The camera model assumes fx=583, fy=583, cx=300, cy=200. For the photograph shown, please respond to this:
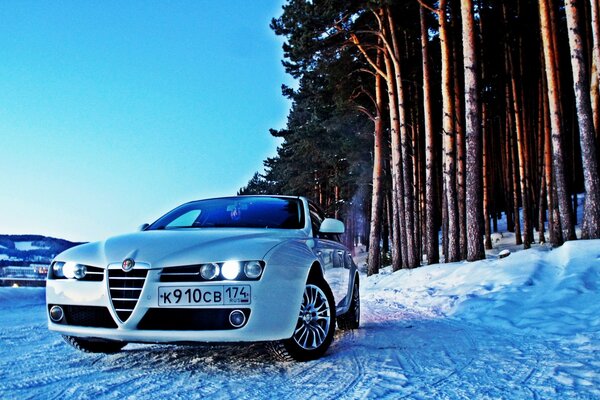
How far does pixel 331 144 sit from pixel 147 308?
84.3ft


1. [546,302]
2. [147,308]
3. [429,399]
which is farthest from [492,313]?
[147,308]

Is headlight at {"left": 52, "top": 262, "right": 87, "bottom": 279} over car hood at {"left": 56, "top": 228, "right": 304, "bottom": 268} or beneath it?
beneath

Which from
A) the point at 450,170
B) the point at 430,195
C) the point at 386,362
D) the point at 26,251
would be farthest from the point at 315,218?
the point at 430,195

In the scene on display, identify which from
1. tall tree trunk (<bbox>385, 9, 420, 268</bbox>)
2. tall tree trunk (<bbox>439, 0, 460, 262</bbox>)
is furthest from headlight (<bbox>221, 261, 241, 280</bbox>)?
tall tree trunk (<bbox>385, 9, 420, 268</bbox>)

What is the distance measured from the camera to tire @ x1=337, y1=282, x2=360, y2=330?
657 cm

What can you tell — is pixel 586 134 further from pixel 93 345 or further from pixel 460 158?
pixel 93 345

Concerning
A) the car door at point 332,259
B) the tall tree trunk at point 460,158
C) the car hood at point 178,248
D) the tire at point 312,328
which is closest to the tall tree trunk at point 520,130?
the tall tree trunk at point 460,158

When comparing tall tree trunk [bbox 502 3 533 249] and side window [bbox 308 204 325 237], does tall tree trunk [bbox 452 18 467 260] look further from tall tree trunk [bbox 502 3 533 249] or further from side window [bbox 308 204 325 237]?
side window [bbox 308 204 325 237]

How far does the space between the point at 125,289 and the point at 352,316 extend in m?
3.24

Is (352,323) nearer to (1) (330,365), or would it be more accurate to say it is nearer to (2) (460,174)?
(1) (330,365)

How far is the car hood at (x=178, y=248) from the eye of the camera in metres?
4.20

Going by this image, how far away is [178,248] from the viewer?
14.2 feet

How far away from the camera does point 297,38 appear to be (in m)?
20.6

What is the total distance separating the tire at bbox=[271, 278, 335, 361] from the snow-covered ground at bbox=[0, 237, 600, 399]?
0.34 feet
